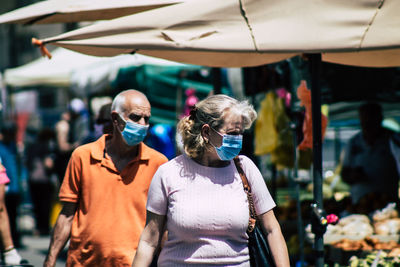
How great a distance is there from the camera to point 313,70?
4367 millimetres

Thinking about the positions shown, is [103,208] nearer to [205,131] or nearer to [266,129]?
[205,131]

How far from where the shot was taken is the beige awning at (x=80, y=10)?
4.45 meters

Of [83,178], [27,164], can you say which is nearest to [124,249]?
[83,178]

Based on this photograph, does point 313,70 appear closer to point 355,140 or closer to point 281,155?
point 281,155

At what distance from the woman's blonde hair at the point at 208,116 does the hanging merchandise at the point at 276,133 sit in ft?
11.8

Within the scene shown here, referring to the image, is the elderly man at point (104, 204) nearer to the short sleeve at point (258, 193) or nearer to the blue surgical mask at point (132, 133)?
the blue surgical mask at point (132, 133)

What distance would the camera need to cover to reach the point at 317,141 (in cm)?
432

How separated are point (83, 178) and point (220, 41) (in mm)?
1168

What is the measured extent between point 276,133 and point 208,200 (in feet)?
12.7

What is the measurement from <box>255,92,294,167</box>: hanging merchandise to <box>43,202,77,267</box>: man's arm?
3.30 metres

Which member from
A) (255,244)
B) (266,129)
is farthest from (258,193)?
(266,129)

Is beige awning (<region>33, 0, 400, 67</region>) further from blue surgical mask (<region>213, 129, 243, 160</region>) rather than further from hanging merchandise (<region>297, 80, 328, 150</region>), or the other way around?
hanging merchandise (<region>297, 80, 328, 150</region>)

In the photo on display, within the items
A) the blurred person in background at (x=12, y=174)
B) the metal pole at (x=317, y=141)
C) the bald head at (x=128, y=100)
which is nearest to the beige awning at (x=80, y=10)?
the bald head at (x=128, y=100)

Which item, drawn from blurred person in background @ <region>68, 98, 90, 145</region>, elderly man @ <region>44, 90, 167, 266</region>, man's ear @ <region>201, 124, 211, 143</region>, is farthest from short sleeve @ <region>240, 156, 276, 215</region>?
blurred person in background @ <region>68, 98, 90, 145</region>
